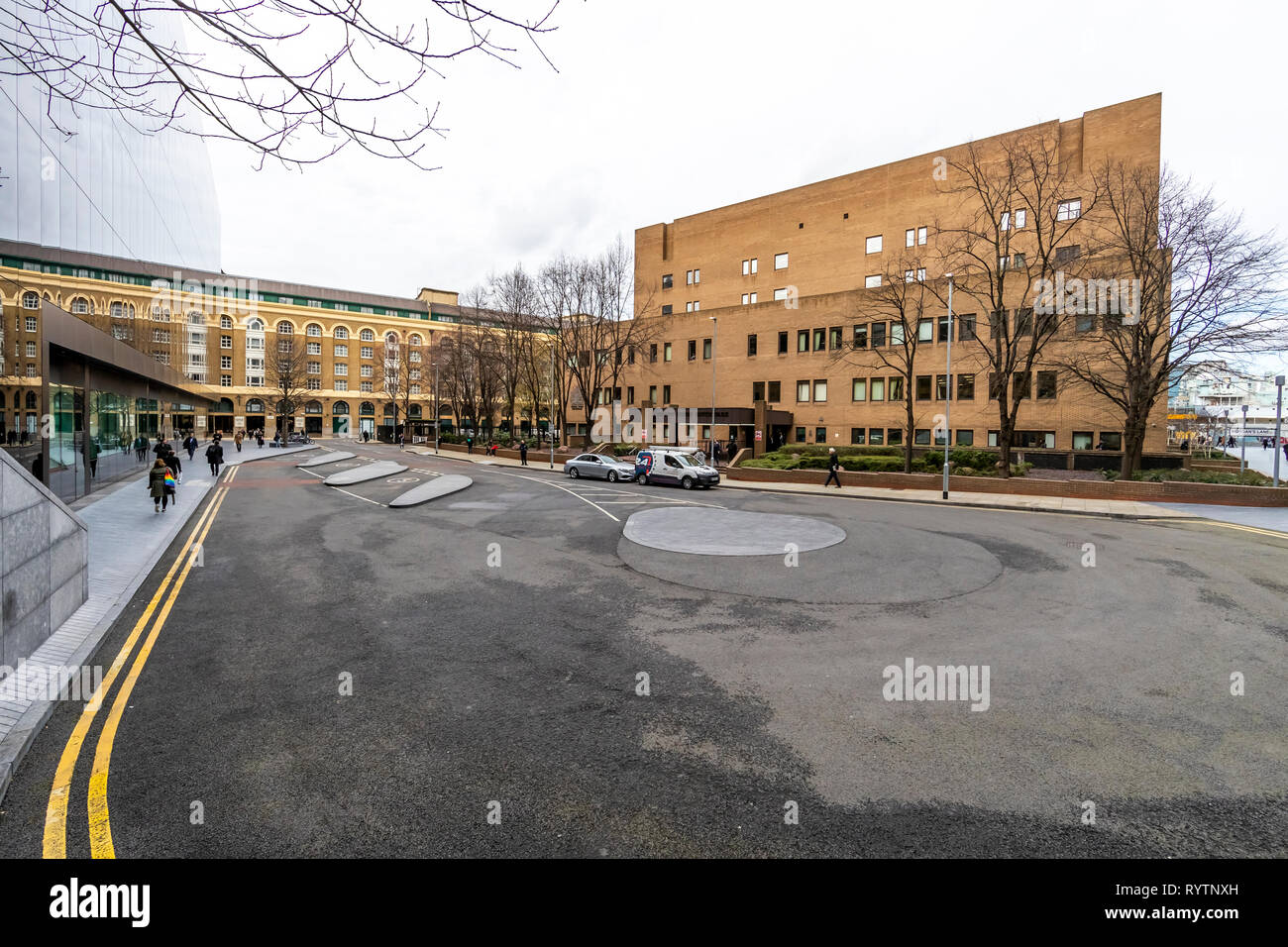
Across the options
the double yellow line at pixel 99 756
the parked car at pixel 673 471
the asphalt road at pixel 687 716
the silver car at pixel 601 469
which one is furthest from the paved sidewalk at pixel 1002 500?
the double yellow line at pixel 99 756

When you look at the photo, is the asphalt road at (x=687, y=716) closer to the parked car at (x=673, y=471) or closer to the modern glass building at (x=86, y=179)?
the modern glass building at (x=86, y=179)

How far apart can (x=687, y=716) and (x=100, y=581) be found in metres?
10.1

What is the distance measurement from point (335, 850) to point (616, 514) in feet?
49.9

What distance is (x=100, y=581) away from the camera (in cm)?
970

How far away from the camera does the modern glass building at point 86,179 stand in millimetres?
13094

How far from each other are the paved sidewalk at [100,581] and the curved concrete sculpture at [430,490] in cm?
598

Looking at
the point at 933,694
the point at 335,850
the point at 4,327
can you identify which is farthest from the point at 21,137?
the point at 933,694

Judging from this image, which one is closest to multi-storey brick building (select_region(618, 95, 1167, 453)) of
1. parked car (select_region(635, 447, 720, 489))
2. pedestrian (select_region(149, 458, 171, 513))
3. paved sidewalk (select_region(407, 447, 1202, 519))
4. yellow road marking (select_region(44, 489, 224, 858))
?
paved sidewalk (select_region(407, 447, 1202, 519))

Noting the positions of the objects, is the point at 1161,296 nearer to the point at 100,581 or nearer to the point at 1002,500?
the point at 1002,500

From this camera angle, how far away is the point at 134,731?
5039 mm

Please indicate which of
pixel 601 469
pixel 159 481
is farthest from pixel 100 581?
pixel 601 469

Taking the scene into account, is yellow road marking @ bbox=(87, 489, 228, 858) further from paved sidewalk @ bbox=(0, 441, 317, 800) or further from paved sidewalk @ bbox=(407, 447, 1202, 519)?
paved sidewalk @ bbox=(407, 447, 1202, 519)

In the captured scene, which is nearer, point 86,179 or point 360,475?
point 86,179
